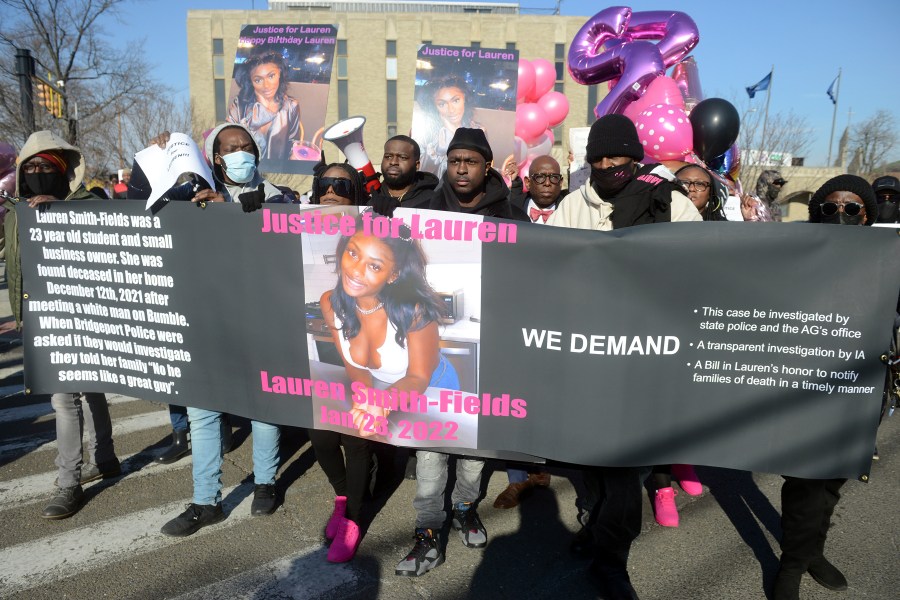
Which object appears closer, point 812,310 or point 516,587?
point 812,310

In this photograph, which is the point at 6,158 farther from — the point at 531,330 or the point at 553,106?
the point at 553,106

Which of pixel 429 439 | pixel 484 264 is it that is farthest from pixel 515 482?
pixel 484 264

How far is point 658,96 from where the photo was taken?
6629mm

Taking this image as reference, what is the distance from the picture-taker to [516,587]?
292 centimetres

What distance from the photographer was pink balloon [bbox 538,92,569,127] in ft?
36.3

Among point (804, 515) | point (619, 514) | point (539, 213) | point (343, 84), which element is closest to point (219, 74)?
→ point (343, 84)

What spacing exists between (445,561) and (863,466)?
199 centimetres

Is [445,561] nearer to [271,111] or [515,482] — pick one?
[515,482]

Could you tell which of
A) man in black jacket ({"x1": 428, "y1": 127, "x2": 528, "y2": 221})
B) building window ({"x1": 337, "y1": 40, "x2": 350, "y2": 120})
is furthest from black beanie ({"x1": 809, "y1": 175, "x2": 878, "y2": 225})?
building window ({"x1": 337, "y1": 40, "x2": 350, "y2": 120})

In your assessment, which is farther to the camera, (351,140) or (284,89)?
(284,89)

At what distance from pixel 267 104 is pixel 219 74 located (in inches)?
1573

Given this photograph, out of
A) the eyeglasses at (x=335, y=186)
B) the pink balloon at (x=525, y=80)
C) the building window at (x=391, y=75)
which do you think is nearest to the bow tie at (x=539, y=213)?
the eyeglasses at (x=335, y=186)

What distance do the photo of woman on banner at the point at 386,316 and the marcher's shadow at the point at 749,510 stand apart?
195 cm

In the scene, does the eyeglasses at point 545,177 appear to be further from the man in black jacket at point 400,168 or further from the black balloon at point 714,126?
the black balloon at point 714,126
